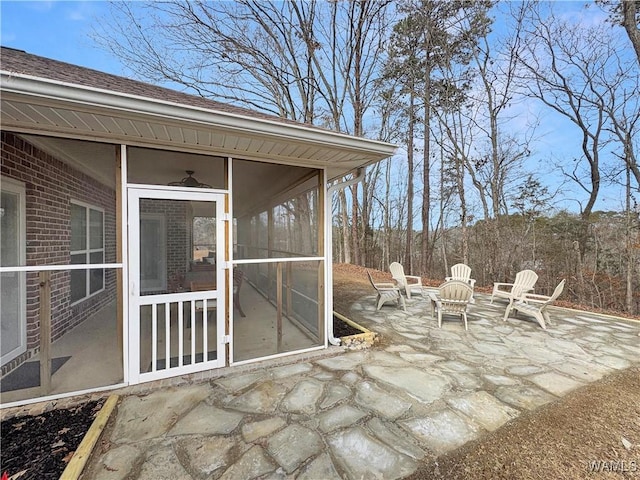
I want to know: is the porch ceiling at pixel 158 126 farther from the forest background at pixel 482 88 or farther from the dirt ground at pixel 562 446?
the forest background at pixel 482 88

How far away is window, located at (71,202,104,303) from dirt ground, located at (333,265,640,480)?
3291 mm

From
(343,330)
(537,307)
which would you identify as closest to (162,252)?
(343,330)

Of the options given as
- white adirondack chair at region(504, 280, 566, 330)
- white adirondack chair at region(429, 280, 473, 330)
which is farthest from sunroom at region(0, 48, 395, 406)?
white adirondack chair at region(504, 280, 566, 330)

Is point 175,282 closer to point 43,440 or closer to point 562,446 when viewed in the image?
point 43,440

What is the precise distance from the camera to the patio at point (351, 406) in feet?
6.07

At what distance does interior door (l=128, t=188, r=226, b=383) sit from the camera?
2799 mm

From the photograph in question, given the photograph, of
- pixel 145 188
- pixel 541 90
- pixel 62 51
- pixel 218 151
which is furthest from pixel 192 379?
pixel 541 90

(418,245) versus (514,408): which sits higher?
(418,245)

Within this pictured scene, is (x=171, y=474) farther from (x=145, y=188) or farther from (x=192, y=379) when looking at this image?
(x=145, y=188)

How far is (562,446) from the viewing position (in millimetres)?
1990

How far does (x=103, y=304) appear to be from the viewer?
287 cm

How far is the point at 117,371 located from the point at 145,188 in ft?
6.17

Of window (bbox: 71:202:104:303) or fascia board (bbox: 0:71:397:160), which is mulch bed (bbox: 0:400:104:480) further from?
fascia board (bbox: 0:71:397:160)

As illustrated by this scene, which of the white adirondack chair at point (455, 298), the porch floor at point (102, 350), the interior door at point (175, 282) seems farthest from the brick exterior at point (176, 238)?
the white adirondack chair at point (455, 298)
